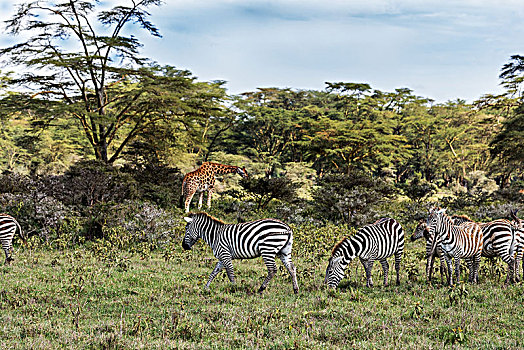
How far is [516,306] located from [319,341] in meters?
3.64

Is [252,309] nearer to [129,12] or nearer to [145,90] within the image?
[145,90]

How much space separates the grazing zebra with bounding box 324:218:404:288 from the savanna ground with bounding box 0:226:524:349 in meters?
0.31

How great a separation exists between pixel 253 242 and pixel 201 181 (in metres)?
12.7

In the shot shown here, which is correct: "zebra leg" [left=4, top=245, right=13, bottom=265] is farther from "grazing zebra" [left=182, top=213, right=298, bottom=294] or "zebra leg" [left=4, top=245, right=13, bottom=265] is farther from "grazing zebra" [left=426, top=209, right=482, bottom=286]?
"grazing zebra" [left=426, top=209, right=482, bottom=286]

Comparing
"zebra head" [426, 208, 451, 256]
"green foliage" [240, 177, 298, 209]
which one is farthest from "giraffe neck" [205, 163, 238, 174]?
"zebra head" [426, 208, 451, 256]

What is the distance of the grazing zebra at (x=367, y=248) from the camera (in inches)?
313

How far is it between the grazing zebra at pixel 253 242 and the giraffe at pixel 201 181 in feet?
36.0

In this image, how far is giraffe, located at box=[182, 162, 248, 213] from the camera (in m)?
19.7

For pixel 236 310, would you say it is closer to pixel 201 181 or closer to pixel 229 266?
pixel 229 266

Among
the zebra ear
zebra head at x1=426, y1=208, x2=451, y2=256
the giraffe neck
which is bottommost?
the zebra ear

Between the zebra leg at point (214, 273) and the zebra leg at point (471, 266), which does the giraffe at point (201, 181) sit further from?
the zebra leg at point (471, 266)

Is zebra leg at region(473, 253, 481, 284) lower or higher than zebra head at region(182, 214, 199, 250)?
lower

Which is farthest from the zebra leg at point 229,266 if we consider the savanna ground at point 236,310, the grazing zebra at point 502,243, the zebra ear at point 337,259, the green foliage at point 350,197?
the green foliage at point 350,197

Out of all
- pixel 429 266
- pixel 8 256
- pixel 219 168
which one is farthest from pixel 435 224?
pixel 219 168
